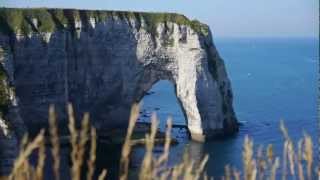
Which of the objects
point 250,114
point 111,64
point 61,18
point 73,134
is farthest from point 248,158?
point 250,114

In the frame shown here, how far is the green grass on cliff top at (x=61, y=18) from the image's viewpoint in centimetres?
4934

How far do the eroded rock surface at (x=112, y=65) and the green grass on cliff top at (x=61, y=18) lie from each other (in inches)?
3.5

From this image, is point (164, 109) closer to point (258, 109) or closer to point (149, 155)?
point (258, 109)

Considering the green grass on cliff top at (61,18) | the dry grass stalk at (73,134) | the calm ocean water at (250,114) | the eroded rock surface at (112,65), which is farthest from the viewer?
the eroded rock surface at (112,65)

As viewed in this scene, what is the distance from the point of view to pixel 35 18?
51438 millimetres

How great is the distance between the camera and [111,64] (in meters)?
56.4

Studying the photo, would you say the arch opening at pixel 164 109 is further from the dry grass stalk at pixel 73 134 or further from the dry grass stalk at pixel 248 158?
the dry grass stalk at pixel 73 134

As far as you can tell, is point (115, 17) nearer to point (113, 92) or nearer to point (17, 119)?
point (113, 92)

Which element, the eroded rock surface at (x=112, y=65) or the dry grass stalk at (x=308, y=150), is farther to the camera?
the eroded rock surface at (x=112, y=65)

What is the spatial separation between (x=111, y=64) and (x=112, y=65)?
0.48 feet

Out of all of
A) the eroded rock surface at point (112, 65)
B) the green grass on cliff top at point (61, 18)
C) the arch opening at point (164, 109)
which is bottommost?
the arch opening at point (164, 109)

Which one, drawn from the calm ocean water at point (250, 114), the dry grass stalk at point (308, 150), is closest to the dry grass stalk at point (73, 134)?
the dry grass stalk at point (308, 150)

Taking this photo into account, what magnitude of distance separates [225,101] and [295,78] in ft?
182

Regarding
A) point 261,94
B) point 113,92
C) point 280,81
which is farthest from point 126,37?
point 280,81
